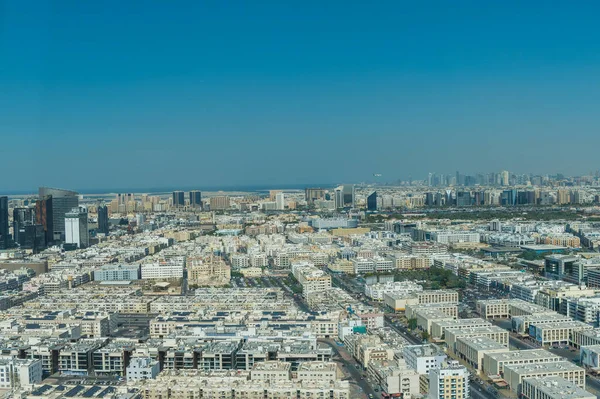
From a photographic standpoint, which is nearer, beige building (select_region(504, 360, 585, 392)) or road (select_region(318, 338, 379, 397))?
beige building (select_region(504, 360, 585, 392))

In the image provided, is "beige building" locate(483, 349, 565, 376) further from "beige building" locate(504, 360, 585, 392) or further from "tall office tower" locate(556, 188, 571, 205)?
"tall office tower" locate(556, 188, 571, 205)

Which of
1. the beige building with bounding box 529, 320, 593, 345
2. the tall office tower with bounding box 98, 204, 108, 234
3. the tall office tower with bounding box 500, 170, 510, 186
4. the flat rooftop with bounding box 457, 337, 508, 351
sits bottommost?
the beige building with bounding box 529, 320, 593, 345

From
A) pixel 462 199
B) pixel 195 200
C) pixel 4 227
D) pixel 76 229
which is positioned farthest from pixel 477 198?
pixel 4 227

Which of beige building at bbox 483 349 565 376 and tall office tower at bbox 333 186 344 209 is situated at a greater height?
tall office tower at bbox 333 186 344 209

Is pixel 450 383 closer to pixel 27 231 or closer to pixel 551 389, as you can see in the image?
pixel 551 389

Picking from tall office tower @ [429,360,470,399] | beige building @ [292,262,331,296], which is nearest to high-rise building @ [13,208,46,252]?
beige building @ [292,262,331,296]

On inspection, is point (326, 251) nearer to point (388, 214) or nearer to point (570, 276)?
point (570, 276)

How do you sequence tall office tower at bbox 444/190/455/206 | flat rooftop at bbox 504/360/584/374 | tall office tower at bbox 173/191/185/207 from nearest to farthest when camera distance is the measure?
flat rooftop at bbox 504/360/584/374 < tall office tower at bbox 444/190/455/206 < tall office tower at bbox 173/191/185/207
